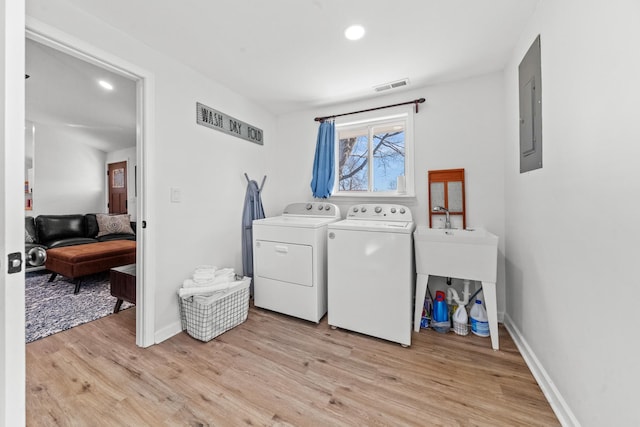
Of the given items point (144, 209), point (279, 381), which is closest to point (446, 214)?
point (279, 381)

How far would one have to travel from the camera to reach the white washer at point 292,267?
2.14m

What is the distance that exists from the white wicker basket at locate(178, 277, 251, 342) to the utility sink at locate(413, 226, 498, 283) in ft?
5.04

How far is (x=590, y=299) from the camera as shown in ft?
3.36

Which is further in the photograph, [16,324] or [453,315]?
[453,315]

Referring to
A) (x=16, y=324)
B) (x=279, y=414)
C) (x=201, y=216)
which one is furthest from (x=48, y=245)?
(x=279, y=414)

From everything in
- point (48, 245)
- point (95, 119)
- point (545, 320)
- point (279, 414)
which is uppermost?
point (95, 119)

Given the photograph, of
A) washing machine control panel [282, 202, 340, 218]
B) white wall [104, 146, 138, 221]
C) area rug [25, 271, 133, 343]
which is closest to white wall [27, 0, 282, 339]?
washing machine control panel [282, 202, 340, 218]

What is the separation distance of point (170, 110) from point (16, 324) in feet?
5.55

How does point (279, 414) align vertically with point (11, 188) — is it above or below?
below

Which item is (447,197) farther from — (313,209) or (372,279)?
(313,209)

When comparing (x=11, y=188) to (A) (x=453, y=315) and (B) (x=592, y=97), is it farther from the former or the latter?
(A) (x=453, y=315)

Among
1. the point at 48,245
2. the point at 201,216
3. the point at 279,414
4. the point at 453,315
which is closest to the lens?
the point at 279,414

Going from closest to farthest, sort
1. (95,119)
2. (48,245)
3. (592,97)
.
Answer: (592,97) < (48,245) < (95,119)

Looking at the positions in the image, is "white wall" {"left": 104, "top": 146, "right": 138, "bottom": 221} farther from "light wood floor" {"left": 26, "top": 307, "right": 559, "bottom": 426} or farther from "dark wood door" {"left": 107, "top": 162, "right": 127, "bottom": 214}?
"light wood floor" {"left": 26, "top": 307, "right": 559, "bottom": 426}
